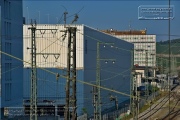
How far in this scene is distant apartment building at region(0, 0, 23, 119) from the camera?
13.2 meters

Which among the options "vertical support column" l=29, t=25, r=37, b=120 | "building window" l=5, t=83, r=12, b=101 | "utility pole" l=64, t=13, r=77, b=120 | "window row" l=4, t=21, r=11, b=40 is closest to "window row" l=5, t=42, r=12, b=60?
"window row" l=4, t=21, r=11, b=40

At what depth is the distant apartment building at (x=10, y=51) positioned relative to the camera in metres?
13.2

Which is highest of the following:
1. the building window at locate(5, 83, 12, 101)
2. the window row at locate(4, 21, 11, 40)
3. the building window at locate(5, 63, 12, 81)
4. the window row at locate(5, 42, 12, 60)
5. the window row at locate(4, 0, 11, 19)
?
the window row at locate(4, 0, 11, 19)

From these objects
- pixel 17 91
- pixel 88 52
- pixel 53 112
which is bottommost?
pixel 53 112

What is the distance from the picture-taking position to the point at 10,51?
13.8 m

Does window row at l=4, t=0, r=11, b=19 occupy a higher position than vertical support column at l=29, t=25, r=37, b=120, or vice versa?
window row at l=4, t=0, r=11, b=19

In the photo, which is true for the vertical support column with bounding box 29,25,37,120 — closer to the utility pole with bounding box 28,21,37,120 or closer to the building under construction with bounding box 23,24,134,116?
the utility pole with bounding box 28,21,37,120

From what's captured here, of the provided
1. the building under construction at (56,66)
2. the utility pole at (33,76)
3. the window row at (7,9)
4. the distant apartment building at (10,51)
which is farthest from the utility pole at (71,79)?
the building under construction at (56,66)

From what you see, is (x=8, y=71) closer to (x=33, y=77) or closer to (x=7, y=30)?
(x=7, y=30)

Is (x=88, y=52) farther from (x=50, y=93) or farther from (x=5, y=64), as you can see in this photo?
(x=5, y=64)

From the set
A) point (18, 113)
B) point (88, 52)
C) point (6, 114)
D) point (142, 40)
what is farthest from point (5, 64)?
point (142, 40)

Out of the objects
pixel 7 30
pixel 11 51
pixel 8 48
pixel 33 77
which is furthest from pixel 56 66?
pixel 33 77

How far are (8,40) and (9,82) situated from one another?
1249 mm

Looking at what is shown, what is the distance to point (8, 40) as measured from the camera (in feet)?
44.5
